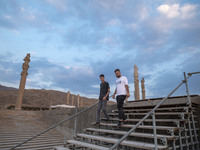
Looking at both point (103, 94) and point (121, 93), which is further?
point (103, 94)

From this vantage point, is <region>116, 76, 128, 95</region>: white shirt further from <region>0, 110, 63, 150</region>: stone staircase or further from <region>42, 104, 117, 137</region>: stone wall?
<region>0, 110, 63, 150</region>: stone staircase

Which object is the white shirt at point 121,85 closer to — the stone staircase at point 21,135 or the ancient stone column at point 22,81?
the stone staircase at point 21,135

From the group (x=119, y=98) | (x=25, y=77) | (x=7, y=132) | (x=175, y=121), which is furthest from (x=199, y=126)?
(x=25, y=77)

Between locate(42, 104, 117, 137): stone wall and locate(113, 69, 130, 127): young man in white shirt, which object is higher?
locate(113, 69, 130, 127): young man in white shirt

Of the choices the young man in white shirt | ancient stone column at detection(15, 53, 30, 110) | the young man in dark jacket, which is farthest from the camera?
ancient stone column at detection(15, 53, 30, 110)

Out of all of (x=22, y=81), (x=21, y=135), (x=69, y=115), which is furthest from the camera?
(x=22, y=81)

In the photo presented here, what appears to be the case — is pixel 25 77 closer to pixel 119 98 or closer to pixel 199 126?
pixel 119 98

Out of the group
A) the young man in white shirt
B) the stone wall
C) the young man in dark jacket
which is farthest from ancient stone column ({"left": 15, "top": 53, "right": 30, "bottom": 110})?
the young man in white shirt

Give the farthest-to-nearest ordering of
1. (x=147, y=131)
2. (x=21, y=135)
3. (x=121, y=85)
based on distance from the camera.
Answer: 1. (x=21, y=135)
2. (x=121, y=85)
3. (x=147, y=131)

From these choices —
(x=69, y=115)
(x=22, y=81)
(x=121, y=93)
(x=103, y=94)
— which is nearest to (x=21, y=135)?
(x=69, y=115)

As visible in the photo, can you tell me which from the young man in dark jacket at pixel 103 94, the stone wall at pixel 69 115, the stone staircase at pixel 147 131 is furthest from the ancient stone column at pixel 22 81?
the young man in dark jacket at pixel 103 94

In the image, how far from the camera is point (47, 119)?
10.0 m

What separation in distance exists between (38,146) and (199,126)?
5.79m

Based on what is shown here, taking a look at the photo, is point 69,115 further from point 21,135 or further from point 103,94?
point 103,94
